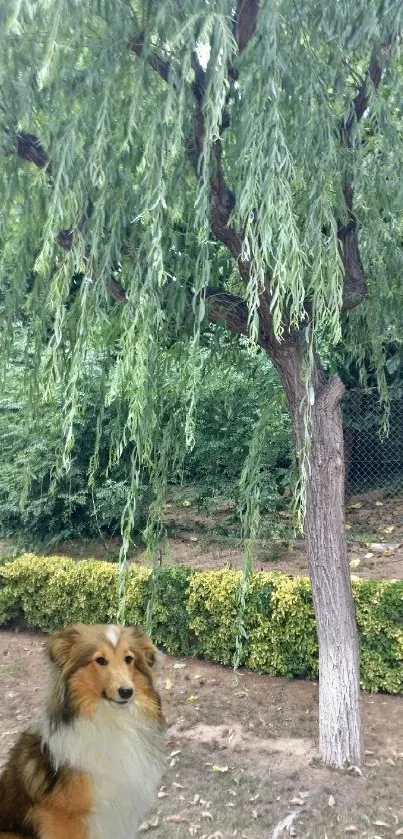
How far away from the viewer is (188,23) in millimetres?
2596

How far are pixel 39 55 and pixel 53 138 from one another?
1.18ft

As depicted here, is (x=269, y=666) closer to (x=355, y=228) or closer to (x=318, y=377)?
(x=318, y=377)

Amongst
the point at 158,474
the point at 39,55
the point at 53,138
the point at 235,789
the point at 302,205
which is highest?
the point at 39,55

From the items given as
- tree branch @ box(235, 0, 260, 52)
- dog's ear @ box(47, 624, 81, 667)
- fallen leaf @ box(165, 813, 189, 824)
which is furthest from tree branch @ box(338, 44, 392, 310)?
fallen leaf @ box(165, 813, 189, 824)

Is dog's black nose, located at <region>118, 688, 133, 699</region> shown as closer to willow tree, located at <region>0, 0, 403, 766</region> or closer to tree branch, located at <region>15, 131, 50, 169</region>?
willow tree, located at <region>0, 0, 403, 766</region>

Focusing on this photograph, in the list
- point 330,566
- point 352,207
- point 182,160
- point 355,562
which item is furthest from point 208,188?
point 355,562

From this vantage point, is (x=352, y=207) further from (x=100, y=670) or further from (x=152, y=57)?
(x=100, y=670)

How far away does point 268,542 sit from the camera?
25.7 feet

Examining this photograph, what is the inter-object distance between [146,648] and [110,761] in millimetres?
386

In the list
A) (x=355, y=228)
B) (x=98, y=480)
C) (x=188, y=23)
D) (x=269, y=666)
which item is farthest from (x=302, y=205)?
(x=98, y=480)

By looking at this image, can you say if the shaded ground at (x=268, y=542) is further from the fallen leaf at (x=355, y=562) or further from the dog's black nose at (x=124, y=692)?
the dog's black nose at (x=124, y=692)

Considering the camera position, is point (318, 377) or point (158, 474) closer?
point (318, 377)

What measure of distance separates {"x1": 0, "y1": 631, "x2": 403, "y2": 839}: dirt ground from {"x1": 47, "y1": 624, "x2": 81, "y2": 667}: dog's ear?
165 centimetres

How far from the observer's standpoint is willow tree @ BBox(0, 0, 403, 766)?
2.74 metres
